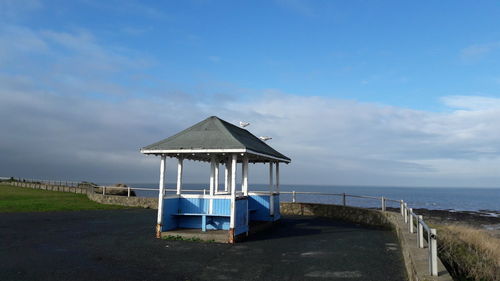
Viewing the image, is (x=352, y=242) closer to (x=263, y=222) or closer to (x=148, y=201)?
(x=263, y=222)

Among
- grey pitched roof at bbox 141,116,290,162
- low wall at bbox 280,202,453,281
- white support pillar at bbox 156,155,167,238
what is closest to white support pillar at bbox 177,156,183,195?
grey pitched roof at bbox 141,116,290,162

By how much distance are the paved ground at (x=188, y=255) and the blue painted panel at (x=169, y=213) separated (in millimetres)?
639

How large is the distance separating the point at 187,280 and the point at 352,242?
6132 mm

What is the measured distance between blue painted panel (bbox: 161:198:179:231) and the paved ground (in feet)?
2.10

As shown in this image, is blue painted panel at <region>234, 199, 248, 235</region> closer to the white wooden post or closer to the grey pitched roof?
the grey pitched roof

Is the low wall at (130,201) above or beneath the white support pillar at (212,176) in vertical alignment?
beneath

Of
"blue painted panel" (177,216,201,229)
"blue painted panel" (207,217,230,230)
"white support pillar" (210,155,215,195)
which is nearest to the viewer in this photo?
"blue painted panel" (207,217,230,230)

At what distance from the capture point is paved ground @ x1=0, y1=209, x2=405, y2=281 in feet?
25.2

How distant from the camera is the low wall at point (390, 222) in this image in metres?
6.46

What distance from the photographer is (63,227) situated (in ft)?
47.5

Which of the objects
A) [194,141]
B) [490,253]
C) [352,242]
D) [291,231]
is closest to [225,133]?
[194,141]

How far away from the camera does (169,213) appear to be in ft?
41.7

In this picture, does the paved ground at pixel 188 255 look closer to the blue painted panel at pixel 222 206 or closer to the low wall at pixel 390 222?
the low wall at pixel 390 222

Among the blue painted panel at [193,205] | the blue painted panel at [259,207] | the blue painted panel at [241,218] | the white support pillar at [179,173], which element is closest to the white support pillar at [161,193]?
the blue painted panel at [193,205]
